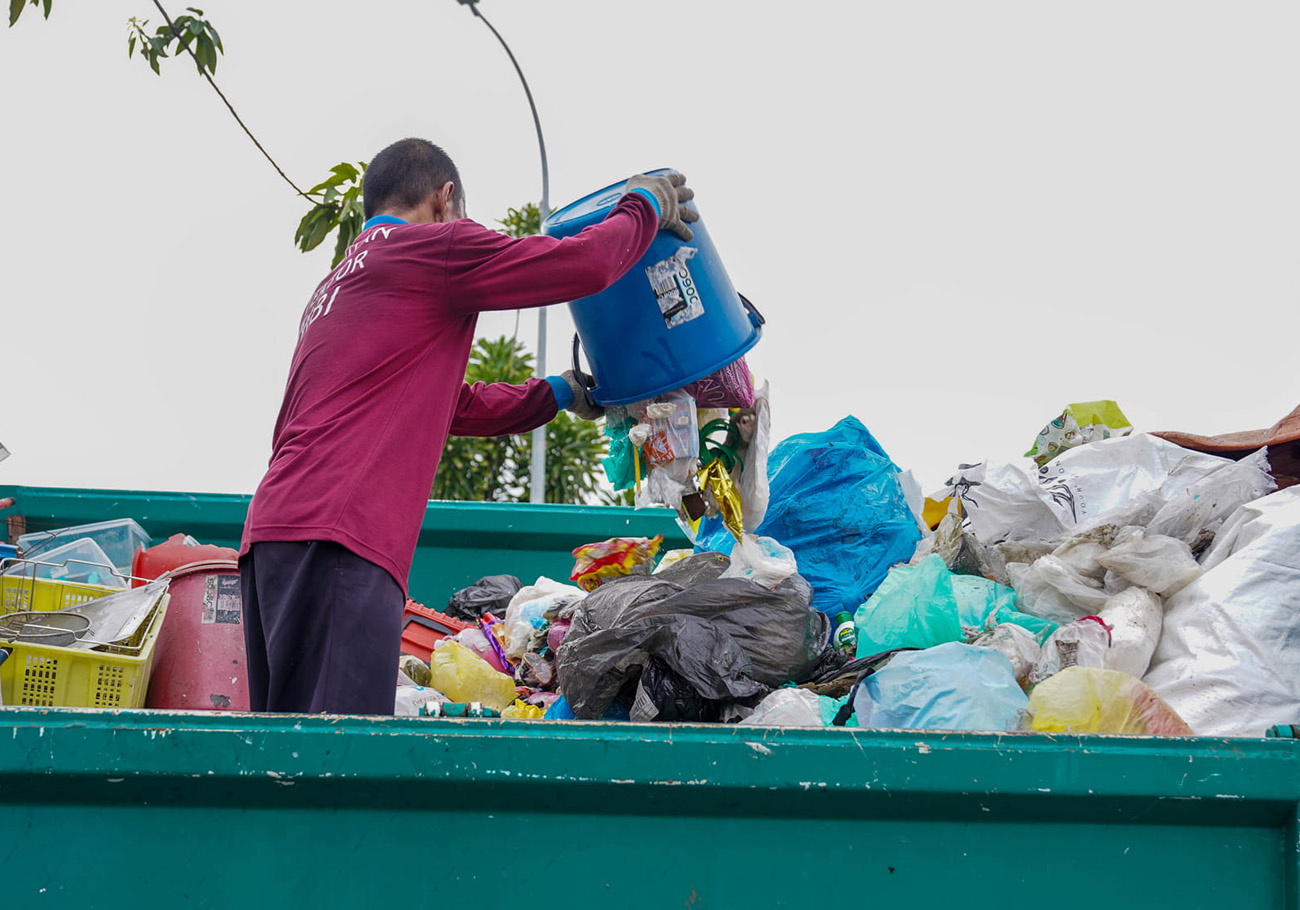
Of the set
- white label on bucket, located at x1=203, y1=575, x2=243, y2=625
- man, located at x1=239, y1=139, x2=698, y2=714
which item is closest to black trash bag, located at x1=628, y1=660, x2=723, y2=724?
man, located at x1=239, y1=139, x2=698, y2=714

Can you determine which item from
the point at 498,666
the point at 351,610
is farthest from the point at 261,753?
the point at 498,666

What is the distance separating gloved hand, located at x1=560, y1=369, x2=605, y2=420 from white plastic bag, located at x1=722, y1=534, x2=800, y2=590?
0.47m

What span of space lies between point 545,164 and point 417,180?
30.9 ft

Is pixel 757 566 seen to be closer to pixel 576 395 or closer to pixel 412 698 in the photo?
pixel 576 395

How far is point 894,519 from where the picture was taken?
3.28 m

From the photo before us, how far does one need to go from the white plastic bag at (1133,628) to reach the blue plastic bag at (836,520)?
0.75 metres

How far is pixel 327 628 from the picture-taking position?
6.55 feet

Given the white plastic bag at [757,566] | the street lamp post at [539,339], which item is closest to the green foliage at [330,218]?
the white plastic bag at [757,566]

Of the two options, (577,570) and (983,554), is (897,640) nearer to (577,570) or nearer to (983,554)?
(983,554)

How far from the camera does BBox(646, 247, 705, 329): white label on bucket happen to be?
2484 mm

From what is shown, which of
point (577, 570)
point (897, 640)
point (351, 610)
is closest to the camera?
point (351, 610)

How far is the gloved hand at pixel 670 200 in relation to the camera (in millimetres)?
2408

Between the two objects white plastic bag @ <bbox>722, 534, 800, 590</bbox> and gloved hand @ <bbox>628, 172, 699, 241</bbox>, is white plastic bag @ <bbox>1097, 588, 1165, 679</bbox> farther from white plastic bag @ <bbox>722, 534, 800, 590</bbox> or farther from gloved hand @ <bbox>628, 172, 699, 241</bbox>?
gloved hand @ <bbox>628, 172, 699, 241</bbox>

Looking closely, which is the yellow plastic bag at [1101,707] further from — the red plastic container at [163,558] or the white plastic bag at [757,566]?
the red plastic container at [163,558]
